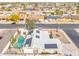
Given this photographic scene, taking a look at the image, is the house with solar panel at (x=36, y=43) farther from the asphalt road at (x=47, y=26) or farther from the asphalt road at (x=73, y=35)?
the asphalt road at (x=73, y=35)

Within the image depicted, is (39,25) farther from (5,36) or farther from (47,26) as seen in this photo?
(5,36)

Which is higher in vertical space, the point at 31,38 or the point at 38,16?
the point at 38,16

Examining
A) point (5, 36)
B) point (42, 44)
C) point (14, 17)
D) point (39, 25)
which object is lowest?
point (42, 44)

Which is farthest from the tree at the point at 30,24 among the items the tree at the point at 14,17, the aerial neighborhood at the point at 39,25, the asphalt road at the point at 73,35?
the asphalt road at the point at 73,35

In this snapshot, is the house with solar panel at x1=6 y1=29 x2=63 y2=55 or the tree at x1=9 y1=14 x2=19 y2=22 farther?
the tree at x1=9 y1=14 x2=19 y2=22

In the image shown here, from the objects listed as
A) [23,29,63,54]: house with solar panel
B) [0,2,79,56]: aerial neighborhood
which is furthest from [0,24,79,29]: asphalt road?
[23,29,63,54]: house with solar panel

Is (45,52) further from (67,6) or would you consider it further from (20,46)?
(67,6)

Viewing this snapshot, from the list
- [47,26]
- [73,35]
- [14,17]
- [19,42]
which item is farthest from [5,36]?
[73,35]

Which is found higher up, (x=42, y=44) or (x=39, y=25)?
(x=39, y=25)

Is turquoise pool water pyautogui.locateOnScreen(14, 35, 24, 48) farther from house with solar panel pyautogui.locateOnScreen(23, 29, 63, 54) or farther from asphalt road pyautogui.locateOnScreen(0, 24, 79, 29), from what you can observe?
asphalt road pyautogui.locateOnScreen(0, 24, 79, 29)

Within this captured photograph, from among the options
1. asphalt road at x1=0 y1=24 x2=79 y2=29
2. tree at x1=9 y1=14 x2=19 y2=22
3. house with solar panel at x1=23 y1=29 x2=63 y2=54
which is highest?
tree at x1=9 y1=14 x2=19 y2=22

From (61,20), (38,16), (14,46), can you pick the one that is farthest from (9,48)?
(61,20)
